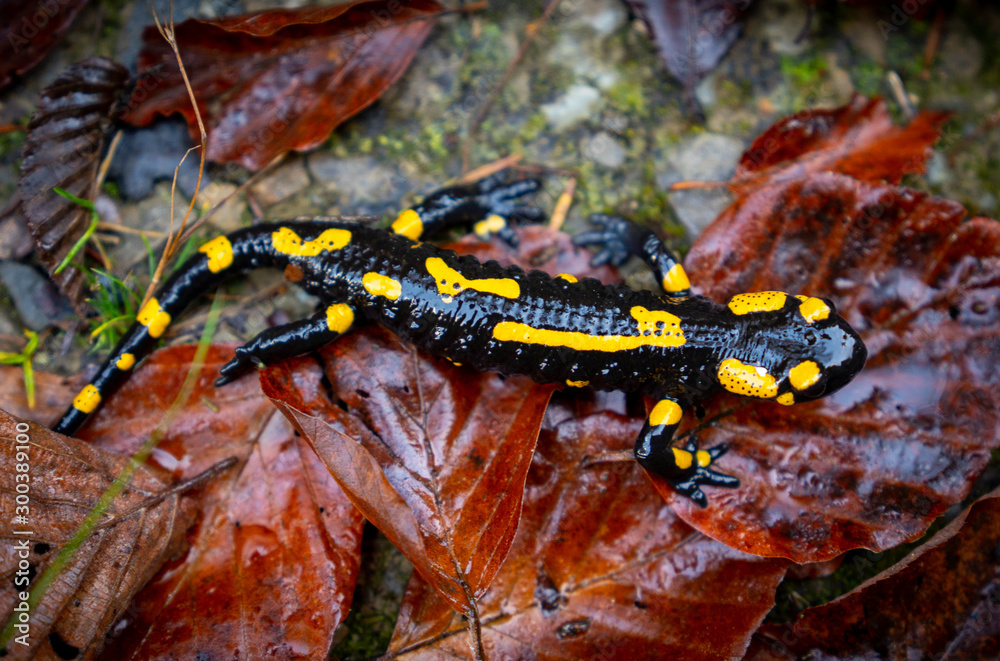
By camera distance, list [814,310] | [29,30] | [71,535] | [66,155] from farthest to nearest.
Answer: [29,30] → [66,155] → [814,310] → [71,535]

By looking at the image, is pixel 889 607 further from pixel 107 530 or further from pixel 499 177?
pixel 107 530

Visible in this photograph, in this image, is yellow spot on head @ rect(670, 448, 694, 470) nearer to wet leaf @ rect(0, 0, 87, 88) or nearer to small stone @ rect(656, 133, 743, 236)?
small stone @ rect(656, 133, 743, 236)

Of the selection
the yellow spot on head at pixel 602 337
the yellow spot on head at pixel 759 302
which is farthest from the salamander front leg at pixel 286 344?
the yellow spot on head at pixel 759 302

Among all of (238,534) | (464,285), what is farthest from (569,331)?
(238,534)

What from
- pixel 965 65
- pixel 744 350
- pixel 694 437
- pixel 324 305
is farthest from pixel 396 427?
pixel 965 65

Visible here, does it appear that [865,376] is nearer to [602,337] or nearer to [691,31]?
[602,337]

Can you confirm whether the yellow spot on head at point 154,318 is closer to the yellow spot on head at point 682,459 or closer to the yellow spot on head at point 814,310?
the yellow spot on head at point 682,459

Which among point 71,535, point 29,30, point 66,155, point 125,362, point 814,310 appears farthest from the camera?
point 29,30
